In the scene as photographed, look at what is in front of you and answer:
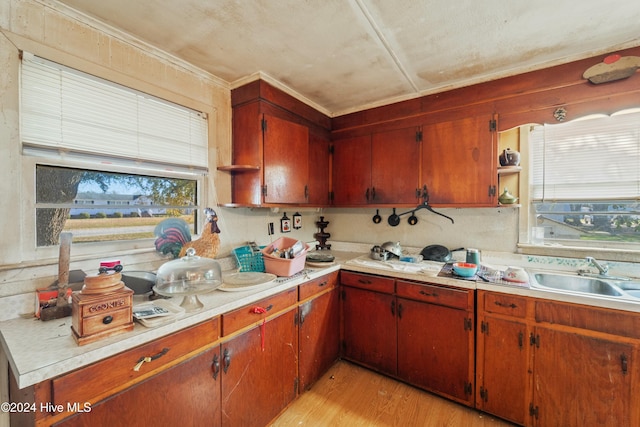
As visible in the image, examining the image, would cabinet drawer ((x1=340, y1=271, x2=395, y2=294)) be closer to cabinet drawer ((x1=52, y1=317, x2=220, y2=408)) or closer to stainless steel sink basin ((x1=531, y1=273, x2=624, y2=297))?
stainless steel sink basin ((x1=531, y1=273, x2=624, y2=297))

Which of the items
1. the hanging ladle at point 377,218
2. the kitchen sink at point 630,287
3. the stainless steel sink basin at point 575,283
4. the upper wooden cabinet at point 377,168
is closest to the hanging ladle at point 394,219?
the hanging ladle at point 377,218

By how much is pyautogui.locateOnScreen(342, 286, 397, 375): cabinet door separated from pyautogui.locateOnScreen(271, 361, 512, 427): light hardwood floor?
169mm

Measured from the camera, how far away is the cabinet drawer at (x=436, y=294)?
1.87 m

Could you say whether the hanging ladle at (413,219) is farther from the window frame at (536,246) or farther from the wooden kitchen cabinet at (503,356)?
the wooden kitchen cabinet at (503,356)

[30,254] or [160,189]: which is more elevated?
[160,189]

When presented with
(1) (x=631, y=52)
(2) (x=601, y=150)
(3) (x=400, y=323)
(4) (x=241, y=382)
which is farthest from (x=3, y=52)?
(2) (x=601, y=150)

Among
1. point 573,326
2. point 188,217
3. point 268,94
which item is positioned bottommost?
point 573,326

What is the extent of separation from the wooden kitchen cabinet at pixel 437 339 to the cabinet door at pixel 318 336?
1.82ft

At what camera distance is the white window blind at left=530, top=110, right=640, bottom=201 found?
1914 millimetres

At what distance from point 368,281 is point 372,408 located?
0.90 m

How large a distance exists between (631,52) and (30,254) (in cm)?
365

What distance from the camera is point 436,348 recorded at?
1.99 m

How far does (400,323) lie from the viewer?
2135mm

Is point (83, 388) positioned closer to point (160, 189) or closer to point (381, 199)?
point (160, 189)
